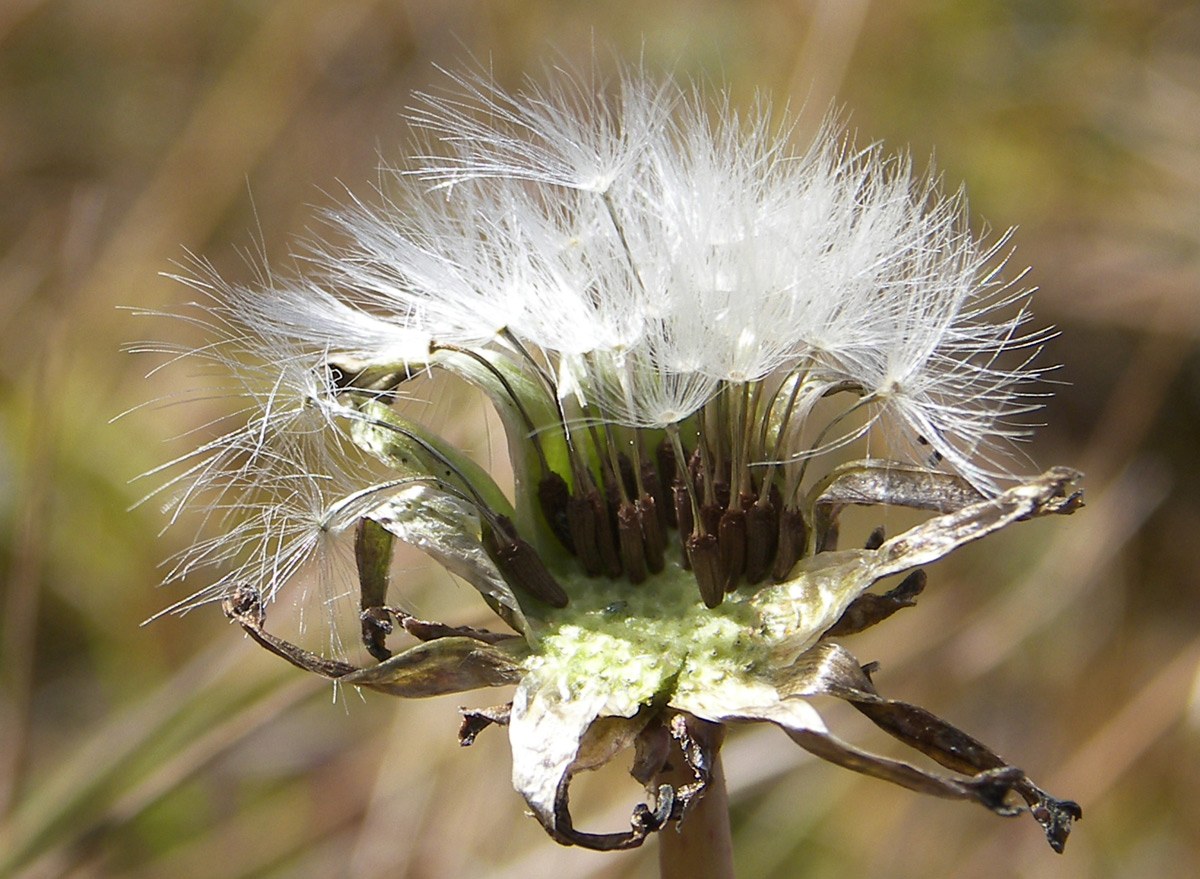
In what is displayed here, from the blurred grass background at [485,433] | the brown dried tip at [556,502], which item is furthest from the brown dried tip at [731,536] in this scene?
the blurred grass background at [485,433]

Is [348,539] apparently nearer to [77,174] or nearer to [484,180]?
[484,180]

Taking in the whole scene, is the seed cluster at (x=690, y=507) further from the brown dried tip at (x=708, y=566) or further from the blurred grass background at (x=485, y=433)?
the blurred grass background at (x=485, y=433)

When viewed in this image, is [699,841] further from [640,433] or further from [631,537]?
[640,433]

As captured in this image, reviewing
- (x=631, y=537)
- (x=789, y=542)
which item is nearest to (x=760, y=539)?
(x=789, y=542)

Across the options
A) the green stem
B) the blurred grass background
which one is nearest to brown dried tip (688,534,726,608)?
the green stem

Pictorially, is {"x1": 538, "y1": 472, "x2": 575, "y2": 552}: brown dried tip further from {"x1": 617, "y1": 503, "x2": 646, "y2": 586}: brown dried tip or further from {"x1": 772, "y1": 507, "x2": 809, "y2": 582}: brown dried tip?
{"x1": 772, "y1": 507, "x2": 809, "y2": 582}: brown dried tip

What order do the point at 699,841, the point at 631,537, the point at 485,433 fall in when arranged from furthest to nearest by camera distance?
the point at 485,433
the point at 631,537
the point at 699,841
